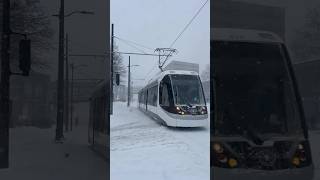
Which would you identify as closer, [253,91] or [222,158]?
[222,158]

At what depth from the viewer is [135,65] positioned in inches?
137

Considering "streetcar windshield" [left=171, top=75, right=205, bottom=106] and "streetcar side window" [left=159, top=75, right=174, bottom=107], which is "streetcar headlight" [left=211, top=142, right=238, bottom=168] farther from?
"streetcar side window" [left=159, top=75, right=174, bottom=107]

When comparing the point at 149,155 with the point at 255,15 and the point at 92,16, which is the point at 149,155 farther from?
the point at 255,15

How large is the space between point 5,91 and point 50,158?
55 cm

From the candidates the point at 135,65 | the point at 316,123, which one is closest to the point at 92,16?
the point at 135,65

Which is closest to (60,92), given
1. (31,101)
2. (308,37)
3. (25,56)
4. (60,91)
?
(60,91)

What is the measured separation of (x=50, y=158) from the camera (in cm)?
346

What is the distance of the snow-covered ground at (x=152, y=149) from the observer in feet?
11.0

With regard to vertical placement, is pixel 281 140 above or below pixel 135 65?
below

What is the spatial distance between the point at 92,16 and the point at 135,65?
448 millimetres

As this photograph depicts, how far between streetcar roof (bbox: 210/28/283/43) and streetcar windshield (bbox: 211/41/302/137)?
0.11 ft

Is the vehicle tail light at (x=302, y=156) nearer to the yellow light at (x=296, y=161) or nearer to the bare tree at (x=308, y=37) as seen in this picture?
the yellow light at (x=296, y=161)

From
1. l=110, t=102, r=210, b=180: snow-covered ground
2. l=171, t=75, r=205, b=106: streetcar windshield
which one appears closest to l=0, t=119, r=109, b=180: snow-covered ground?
l=110, t=102, r=210, b=180: snow-covered ground

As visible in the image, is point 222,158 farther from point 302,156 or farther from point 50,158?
point 50,158
